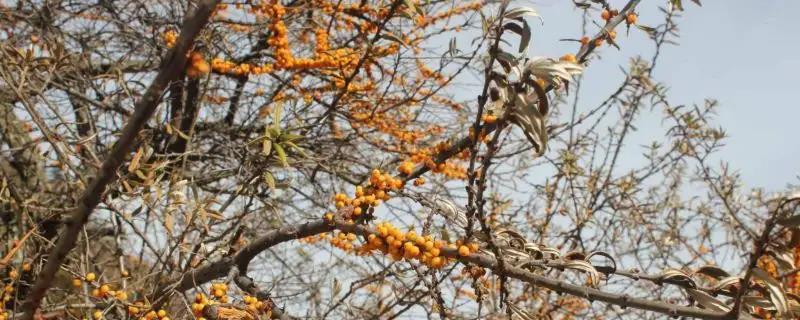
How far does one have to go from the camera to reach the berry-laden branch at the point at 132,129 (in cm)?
69

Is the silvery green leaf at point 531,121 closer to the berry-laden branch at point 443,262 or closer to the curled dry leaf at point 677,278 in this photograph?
the berry-laden branch at point 443,262

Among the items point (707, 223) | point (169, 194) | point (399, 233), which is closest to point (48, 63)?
point (169, 194)

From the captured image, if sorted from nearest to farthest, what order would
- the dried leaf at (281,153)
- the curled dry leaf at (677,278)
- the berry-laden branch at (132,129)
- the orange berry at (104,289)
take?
the berry-laden branch at (132,129), the curled dry leaf at (677,278), the dried leaf at (281,153), the orange berry at (104,289)

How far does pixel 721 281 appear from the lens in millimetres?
1489

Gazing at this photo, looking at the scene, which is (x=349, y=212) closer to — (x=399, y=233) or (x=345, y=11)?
(x=399, y=233)

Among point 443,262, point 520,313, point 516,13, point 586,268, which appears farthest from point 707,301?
point 516,13

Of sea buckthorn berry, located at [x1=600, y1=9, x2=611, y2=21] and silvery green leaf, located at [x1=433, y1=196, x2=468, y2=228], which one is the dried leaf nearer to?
silvery green leaf, located at [x1=433, y1=196, x2=468, y2=228]

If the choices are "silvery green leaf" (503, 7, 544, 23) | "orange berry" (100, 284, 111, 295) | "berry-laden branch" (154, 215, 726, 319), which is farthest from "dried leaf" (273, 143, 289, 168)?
"silvery green leaf" (503, 7, 544, 23)

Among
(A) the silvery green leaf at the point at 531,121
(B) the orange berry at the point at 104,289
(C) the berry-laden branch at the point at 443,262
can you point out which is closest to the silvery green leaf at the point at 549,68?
(A) the silvery green leaf at the point at 531,121

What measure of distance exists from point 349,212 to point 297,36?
3107 millimetres

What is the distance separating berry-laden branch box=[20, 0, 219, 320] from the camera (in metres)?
0.69

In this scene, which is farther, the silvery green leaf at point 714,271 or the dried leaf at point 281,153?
the dried leaf at point 281,153

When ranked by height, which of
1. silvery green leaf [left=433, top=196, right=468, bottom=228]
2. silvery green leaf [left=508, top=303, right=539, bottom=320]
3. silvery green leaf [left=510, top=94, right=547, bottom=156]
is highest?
silvery green leaf [left=433, top=196, right=468, bottom=228]

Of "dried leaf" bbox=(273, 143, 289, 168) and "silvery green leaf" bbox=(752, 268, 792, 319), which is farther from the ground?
"dried leaf" bbox=(273, 143, 289, 168)
